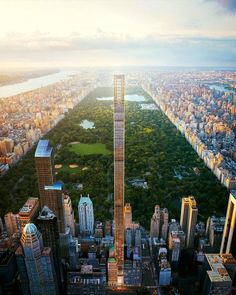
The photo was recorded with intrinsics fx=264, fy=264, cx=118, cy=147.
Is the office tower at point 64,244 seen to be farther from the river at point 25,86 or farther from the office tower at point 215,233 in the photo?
the river at point 25,86

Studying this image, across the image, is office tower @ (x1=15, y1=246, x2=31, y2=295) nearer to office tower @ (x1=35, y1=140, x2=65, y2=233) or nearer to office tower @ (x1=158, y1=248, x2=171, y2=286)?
office tower @ (x1=35, y1=140, x2=65, y2=233)

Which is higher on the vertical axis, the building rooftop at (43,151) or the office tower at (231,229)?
the building rooftop at (43,151)

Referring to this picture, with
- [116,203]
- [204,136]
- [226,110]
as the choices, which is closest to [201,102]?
[226,110]

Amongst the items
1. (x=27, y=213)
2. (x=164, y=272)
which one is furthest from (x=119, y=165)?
(x=164, y=272)

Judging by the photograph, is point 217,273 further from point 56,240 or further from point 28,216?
point 28,216

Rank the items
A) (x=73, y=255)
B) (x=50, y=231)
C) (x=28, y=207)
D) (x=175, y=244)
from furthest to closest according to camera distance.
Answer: (x=175, y=244), (x=73, y=255), (x=28, y=207), (x=50, y=231)

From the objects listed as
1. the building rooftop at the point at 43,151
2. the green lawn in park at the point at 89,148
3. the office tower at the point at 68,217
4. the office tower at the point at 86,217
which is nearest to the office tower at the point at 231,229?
the office tower at the point at 86,217

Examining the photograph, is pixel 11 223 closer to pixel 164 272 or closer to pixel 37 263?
pixel 37 263

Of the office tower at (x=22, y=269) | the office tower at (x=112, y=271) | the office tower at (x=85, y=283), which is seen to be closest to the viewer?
the office tower at (x=22, y=269)
